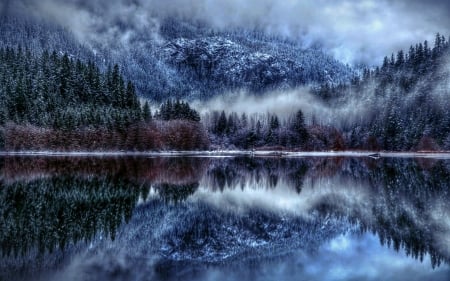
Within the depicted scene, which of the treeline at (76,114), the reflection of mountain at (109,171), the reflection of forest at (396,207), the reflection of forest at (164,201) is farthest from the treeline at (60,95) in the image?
the reflection of forest at (396,207)

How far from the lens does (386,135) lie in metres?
135

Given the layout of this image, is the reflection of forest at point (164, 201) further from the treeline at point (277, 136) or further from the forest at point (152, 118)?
the treeline at point (277, 136)

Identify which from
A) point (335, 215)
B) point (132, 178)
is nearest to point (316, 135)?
point (132, 178)

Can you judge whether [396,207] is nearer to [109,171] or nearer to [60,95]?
[109,171]

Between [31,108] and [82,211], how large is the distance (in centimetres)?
10357

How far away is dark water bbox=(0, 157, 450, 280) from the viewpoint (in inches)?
579

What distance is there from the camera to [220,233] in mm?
20625

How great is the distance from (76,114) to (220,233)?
334ft

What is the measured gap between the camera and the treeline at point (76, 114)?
107 meters

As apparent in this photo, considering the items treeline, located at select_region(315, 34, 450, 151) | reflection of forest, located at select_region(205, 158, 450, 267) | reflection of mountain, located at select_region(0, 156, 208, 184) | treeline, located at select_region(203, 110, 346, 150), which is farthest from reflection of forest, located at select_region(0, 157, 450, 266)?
treeline, located at select_region(203, 110, 346, 150)

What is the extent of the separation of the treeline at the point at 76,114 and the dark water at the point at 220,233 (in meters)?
74.6

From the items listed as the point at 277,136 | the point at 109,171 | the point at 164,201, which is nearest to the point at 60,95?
the point at 277,136

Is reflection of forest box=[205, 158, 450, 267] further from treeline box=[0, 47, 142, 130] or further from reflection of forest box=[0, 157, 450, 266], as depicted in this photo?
treeline box=[0, 47, 142, 130]

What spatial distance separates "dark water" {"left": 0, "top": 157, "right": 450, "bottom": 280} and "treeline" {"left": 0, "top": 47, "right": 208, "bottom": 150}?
74598mm
